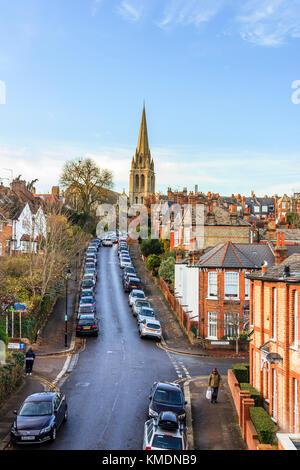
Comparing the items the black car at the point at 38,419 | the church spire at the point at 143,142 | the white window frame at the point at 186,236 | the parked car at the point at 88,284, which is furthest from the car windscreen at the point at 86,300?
the church spire at the point at 143,142

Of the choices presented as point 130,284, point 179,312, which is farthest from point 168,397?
point 130,284

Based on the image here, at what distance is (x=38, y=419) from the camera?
669 inches

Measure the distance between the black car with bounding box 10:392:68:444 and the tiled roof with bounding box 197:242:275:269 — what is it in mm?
20681

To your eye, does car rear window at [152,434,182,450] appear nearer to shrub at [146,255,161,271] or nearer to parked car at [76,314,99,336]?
parked car at [76,314,99,336]

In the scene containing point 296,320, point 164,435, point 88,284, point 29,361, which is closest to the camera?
point 164,435

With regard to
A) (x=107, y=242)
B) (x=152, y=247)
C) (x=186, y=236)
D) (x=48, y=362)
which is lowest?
(x=48, y=362)

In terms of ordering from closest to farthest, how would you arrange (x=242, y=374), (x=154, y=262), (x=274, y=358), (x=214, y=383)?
1. (x=274, y=358)
2. (x=214, y=383)
3. (x=242, y=374)
4. (x=154, y=262)

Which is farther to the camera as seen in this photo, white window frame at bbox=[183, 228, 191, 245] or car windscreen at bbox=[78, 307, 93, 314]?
white window frame at bbox=[183, 228, 191, 245]

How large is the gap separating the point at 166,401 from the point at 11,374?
295 inches

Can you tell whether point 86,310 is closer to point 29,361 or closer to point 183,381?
point 29,361

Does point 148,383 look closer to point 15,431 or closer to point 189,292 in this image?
point 15,431

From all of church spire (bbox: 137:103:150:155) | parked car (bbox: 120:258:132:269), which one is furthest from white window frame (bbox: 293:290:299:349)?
church spire (bbox: 137:103:150:155)

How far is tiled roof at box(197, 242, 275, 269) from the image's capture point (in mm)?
36781

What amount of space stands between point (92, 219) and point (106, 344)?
63230 millimetres
